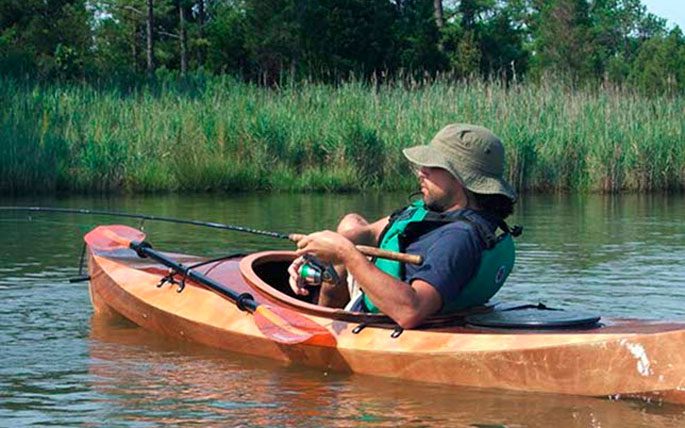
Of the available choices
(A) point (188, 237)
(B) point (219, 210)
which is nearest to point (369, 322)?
(A) point (188, 237)

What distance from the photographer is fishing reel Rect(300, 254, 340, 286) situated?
244 inches

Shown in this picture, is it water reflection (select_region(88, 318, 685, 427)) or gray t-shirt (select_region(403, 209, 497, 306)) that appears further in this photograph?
gray t-shirt (select_region(403, 209, 497, 306))

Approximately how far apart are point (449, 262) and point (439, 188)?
1.25ft

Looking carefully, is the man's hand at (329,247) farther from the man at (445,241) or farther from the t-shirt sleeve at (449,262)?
the t-shirt sleeve at (449,262)

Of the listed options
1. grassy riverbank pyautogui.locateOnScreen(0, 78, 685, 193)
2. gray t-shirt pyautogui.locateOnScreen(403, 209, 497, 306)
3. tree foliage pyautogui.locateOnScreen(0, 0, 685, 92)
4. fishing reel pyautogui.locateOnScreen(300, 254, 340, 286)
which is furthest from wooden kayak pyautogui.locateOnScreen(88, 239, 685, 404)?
tree foliage pyautogui.locateOnScreen(0, 0, 685, 92)

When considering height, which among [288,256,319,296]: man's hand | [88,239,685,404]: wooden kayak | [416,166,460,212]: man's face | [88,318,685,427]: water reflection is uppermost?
[416,166,460,212]: man's face

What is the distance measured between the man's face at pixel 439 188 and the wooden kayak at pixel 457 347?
19.2 inches

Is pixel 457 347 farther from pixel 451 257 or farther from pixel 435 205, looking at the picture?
pixel 435 205

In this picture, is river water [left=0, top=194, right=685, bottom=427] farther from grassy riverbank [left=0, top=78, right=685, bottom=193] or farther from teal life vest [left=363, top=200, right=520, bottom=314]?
grassy riverbank [left=0, top=78, right=685, bottom=193]

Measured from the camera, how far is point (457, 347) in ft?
18.9

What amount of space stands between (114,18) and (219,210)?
98.3ft

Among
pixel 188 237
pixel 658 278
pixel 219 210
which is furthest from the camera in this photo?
pixel 219 210

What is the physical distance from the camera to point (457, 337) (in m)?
5.80

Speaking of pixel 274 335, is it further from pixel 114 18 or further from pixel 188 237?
pixel 114 18
